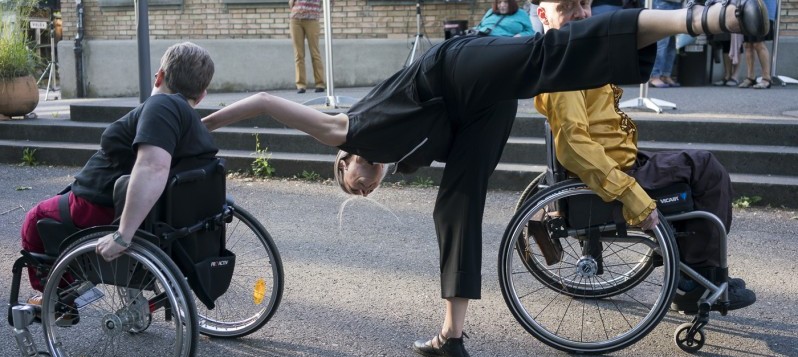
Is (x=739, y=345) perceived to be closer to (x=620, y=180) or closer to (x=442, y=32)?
(x=620, y=180)

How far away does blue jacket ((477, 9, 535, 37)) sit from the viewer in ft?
32.3

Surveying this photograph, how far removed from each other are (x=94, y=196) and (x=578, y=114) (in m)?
2.13

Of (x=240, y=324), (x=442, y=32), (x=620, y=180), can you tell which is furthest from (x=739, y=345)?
(x=442, y=32)

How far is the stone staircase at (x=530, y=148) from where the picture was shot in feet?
24.4

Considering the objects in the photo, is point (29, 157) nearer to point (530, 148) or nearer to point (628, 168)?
point (530, 148)

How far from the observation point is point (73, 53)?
15180 millimetres

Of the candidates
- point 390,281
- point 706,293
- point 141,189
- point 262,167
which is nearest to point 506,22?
point 262,167

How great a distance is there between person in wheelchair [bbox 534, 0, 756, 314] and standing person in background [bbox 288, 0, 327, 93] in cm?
852

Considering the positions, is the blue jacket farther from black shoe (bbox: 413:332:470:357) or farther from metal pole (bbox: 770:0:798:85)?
black shoe (bbox: 413:332:470:357)

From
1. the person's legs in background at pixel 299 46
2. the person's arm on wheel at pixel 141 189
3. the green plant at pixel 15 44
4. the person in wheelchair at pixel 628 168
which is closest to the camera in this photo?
the person's arm on wheel at pixel 141 189

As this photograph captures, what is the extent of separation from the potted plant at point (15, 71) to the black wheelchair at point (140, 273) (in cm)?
764

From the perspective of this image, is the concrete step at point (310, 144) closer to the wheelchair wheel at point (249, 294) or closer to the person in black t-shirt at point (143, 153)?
the wheelchair wheel at point (249, 294)

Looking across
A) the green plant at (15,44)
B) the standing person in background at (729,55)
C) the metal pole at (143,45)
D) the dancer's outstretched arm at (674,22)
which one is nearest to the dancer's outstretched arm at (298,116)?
the dancer's outstretched arm at (674,22)

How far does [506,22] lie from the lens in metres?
9.91
